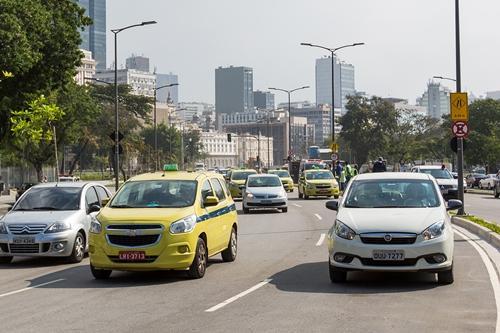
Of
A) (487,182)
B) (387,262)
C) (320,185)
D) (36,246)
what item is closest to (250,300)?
(387,262)

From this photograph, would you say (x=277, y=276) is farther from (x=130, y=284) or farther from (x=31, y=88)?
(x=31, y=88)

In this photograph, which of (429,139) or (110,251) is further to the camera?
(429,139)

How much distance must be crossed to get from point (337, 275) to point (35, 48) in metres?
26.3

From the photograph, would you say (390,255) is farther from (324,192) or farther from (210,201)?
(324,192)

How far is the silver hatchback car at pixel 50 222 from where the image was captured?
15.5 m

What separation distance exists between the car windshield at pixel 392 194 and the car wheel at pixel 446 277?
123 centimetres

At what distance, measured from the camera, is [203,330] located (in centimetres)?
875

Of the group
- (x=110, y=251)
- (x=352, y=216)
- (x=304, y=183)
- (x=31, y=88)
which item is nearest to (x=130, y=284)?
(x=110, y=251)

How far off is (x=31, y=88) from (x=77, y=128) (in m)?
30.7

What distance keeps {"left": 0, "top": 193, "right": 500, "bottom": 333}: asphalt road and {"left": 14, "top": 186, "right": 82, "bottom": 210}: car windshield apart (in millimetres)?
1250

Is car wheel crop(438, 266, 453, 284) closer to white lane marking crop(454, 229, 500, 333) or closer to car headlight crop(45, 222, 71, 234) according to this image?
white lane marking crop(454, 229, 500, 333)

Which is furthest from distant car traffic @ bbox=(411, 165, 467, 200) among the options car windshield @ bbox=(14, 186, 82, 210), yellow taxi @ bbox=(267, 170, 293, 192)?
car windshield @ bbox=(14, 186, 82, 210)

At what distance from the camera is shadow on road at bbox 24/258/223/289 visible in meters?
12.6

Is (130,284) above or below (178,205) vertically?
below
